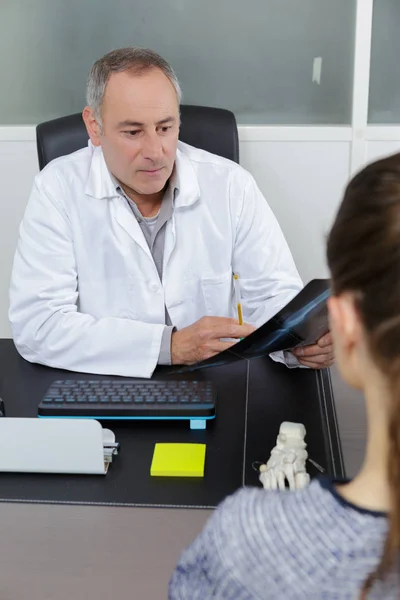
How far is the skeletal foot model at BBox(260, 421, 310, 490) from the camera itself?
1.08m

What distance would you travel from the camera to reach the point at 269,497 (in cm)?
69

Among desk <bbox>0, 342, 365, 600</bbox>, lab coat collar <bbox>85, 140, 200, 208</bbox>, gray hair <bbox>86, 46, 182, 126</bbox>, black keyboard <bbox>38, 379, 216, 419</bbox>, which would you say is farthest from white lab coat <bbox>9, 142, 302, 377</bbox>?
desk <bbox>0, 342, 365, 600</bbox>

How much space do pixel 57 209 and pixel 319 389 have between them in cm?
88

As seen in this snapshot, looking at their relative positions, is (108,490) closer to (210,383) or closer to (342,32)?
(210,383)

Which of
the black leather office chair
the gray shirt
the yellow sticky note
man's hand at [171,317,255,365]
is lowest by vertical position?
the yellow sticky note

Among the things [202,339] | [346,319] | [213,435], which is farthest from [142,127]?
[346,319]

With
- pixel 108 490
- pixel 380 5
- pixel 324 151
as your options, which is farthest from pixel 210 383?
pixel 380 5

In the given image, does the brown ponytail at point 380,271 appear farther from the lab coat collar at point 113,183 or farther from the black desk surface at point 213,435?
the lab coat collar at point 113,183

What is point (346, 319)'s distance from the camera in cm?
64

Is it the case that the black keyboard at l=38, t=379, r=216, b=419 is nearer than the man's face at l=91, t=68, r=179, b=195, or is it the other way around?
the black keyboard at l=38, t=379, r=216, b=419

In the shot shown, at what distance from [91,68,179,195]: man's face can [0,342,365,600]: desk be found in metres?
0.98

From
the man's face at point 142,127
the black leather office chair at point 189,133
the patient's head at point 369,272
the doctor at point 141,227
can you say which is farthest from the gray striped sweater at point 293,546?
the black leather office chair at point 189,133

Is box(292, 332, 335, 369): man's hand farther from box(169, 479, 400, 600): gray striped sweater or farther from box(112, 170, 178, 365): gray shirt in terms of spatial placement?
box(169, 479, 400, 600): gray striped sweater

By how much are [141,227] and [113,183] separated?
0.45 feet
